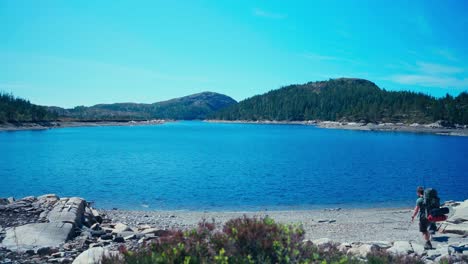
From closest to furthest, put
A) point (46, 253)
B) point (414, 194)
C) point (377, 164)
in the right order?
point (46, 253) → point (414, 194) → point (377, 164)

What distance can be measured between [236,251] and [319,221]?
609 inches

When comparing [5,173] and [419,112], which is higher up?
[419,112]

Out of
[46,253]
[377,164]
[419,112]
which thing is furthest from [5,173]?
[419,112]

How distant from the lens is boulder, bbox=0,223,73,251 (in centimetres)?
1166

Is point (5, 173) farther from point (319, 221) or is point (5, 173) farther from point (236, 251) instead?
point (236, 251)

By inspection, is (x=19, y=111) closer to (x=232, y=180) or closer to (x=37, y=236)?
(x=232, y=180)

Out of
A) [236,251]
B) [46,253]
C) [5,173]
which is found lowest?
[5,173]

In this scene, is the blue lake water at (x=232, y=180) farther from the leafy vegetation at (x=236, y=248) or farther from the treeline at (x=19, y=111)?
the treeline at (x=19, y=111)

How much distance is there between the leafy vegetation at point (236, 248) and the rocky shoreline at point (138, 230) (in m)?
1.15

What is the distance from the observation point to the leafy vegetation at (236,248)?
641 centimetres

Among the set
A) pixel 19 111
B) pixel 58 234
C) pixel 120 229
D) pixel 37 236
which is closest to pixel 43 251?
pixel 37 236

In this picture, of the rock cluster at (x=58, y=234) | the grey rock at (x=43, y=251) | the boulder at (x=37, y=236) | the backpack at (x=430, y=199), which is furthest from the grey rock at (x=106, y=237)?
the backpack at (x=430, y=199)

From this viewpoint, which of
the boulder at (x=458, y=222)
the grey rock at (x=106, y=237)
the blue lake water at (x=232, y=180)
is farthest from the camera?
the blue lake water at (x=232, y=180)

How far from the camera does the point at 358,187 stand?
34.7 m
